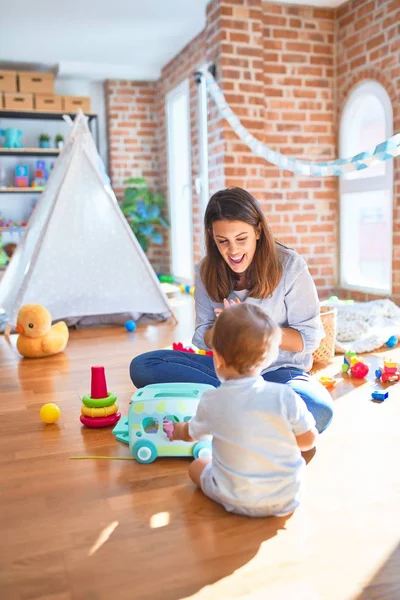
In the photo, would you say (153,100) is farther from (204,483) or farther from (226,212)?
(204,483)

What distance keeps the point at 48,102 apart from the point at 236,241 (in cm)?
509

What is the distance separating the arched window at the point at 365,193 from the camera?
13.5 feet

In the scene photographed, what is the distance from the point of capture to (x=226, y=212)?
1.57 m

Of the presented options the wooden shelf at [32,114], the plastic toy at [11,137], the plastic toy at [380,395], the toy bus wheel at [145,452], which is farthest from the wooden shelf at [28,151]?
the toy bus wheel at [145,452]

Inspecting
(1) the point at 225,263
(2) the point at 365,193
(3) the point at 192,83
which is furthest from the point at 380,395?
(3) the point at 192,83

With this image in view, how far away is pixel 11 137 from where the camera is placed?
611 centimetres

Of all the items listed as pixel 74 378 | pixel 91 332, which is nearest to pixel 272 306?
pixel 74 378

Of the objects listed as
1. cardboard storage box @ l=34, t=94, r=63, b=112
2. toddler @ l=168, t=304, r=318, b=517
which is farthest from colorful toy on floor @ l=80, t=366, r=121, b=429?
cardboard storage box @ l=34, t=94, r=63, b=112

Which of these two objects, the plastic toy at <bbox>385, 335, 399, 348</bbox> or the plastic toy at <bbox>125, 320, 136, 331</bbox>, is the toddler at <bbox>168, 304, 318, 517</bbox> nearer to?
the plastic toy at <bbox>385, 335, 399, 348</bbox>

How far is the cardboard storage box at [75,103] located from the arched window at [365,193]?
2.80 meters

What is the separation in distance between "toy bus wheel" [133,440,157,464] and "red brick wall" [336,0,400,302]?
2861 millimetres

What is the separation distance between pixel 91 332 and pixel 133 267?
51 cm

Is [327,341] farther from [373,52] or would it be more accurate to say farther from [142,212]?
[142,212]

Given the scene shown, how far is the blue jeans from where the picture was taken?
166cm
